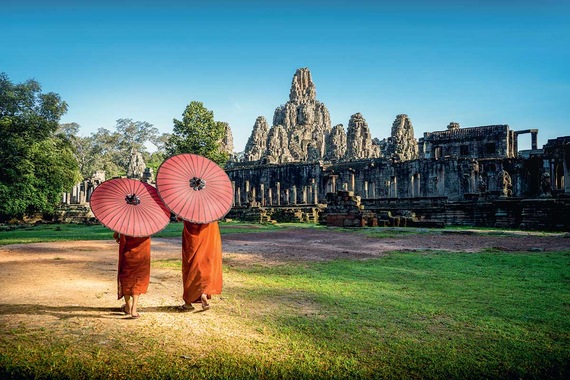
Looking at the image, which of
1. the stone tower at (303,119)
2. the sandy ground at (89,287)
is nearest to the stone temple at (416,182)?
the stone tower at (303,119)

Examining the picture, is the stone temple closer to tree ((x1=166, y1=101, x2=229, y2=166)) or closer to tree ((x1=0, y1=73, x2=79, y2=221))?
tree ((x1=166, y1=101, x2=229, y2=166))

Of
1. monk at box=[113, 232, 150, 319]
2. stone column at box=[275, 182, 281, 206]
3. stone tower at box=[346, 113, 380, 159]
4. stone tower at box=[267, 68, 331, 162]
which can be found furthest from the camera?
stone tower at box=[267, 68, 331, 162]

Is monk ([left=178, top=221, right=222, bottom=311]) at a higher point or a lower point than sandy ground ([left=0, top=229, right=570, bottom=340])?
higher

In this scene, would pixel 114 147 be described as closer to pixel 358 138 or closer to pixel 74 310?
pixel 358 138

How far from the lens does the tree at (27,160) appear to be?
967 inches

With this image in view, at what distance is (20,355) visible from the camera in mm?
2807

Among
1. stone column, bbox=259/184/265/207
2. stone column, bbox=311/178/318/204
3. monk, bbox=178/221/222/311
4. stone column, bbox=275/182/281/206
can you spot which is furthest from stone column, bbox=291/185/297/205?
monk, bbox=178/221/222/311

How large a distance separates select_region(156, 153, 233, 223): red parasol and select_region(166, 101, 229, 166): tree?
3193cm

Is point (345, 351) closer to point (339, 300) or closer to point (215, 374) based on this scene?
point (215, 374)

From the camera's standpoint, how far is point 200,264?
4445 millimetres

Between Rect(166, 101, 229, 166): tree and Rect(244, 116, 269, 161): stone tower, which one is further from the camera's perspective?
Rect(244, 116, 269, 161): stone tower

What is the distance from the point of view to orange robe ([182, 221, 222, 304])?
4336 mm

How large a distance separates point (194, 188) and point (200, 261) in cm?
84

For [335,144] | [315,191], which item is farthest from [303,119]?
[315,191]
